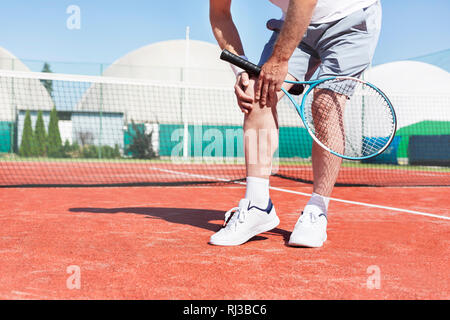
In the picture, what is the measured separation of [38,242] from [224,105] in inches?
710

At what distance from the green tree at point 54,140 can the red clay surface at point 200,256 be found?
1300cm

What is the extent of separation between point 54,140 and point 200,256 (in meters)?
15.6

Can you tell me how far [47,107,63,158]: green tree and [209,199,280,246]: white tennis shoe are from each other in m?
14.7

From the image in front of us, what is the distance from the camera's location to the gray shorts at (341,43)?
2.52 metres

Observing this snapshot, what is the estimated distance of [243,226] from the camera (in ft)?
7.73

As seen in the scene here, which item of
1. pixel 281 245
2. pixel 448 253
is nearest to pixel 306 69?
pixel 281 245

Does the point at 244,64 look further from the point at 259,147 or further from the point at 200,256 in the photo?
the point at 200,256

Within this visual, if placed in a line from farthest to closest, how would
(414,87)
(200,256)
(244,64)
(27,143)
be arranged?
(414,87)
(27,143)
(244,64)
(200,256)

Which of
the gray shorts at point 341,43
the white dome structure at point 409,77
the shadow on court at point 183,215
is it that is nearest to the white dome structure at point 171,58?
the white dome structure at point 409,77

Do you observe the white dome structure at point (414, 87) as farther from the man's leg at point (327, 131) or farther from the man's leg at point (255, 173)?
the man's leg at point (255, 173)

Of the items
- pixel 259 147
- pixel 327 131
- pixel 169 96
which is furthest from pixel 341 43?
pixel 169 96

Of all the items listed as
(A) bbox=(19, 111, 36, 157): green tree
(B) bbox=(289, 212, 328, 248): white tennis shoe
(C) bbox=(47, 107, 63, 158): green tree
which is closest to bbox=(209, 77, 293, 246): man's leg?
(B) bbox=(289, 212, 328, 248): white tennis shoe

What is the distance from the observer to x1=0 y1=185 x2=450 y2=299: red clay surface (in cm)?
160

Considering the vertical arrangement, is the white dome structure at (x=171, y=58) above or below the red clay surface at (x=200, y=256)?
above
